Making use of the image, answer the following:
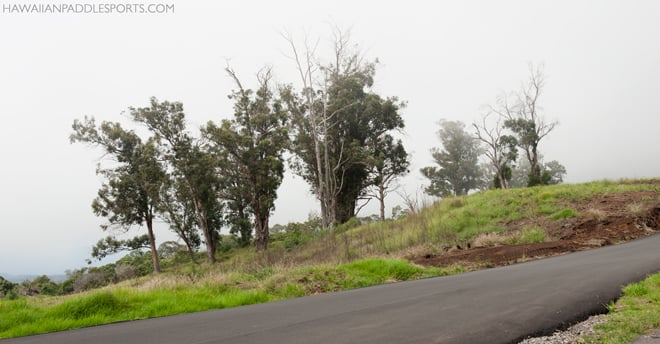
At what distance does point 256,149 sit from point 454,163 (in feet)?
109

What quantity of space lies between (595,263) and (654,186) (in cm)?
1654

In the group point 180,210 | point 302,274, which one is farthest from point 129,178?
point 302,274

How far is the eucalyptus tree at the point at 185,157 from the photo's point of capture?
103ft

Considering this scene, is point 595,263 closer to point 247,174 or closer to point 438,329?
point 438,329

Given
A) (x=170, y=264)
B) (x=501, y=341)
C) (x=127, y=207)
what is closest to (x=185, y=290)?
(x=501, y=341)

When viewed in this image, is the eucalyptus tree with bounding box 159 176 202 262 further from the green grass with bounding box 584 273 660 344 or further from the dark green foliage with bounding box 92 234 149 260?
the green grass with bounding box 584 273 660 344

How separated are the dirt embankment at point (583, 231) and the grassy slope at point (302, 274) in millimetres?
631

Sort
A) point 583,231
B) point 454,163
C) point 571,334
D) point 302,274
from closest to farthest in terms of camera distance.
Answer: point 571,334
point 302,274
point 583,231
point 454,163

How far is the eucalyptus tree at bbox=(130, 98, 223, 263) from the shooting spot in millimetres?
31312

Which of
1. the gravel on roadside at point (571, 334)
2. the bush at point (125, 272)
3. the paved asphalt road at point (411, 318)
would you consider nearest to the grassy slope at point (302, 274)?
the paved asphalt road at point (411, 318)

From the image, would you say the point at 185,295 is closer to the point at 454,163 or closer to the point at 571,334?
the point at 571,334

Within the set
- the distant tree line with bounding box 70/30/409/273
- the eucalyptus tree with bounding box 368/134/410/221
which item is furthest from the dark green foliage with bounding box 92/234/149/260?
the eucalyptus tree with bounding box 368/134/410/221

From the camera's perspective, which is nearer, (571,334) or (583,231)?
(571,334)

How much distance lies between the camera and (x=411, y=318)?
4125 mm
